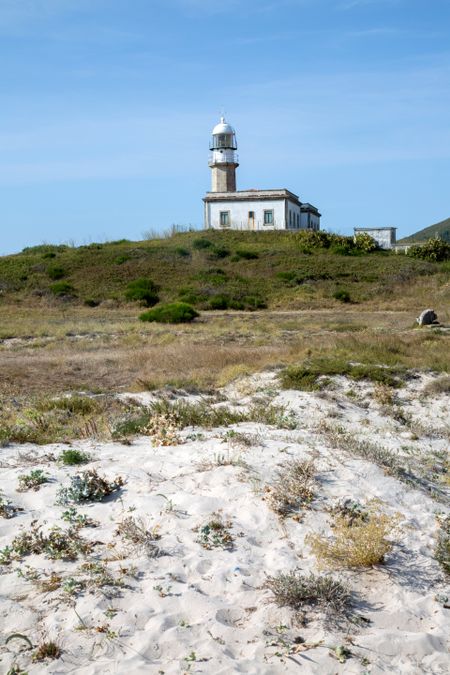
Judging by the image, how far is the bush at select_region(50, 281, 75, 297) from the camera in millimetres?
37594

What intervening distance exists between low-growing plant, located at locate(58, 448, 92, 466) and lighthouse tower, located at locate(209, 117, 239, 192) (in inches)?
2046

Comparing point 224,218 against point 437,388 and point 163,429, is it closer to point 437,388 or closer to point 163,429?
point 437,388

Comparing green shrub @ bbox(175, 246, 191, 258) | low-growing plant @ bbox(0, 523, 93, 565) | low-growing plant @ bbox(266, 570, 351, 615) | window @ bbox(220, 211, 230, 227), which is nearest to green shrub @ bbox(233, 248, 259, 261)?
green shrub @ bbox(175, 246, 191, 258)

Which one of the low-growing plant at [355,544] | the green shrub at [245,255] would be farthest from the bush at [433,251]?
the low-growing plant at [355,544]

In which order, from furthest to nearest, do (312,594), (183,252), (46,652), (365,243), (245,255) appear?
(365,243) < (183,252) < (245,255) < (312,594) < (46,652)

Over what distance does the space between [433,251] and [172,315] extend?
27024mm

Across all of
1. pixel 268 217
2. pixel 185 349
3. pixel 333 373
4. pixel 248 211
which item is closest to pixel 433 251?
pixel 268 217

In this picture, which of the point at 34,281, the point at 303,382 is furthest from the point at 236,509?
the point at 34,281

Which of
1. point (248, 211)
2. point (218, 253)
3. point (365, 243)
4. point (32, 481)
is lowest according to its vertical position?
point (32, 481)

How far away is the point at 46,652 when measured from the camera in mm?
3986

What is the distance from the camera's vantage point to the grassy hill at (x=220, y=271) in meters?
36.2

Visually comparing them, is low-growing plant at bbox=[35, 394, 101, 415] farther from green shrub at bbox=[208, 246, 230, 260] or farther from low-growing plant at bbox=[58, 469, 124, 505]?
green shrub at bbox=[208, 246, 230, 260]

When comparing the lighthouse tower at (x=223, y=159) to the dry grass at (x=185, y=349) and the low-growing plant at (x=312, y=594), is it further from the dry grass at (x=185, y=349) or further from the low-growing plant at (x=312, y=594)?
the low-growing plant at (x=312, y=594)

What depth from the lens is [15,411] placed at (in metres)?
9.86
